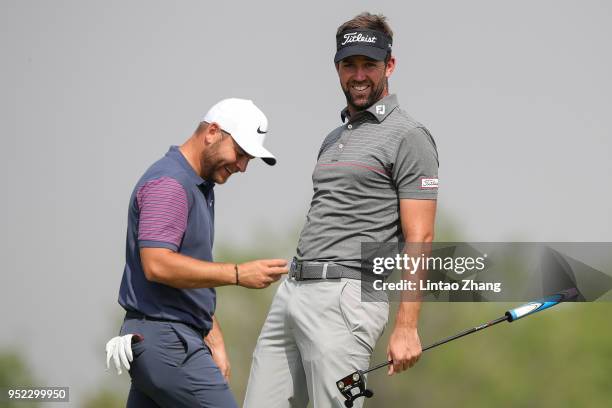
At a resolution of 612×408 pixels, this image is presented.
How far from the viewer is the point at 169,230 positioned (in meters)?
4.30

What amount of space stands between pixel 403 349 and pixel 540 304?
33.4 inches

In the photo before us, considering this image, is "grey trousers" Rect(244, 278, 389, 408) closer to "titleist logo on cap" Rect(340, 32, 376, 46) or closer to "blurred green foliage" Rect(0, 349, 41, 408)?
"titleist logo on cap" Rect(340, 32, 376, 46)

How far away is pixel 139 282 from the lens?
449cm

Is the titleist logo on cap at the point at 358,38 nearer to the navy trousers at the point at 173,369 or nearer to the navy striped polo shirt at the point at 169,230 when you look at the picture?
the navy striped polo shirt at the point at 169,230

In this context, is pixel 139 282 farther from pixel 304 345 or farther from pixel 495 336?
pixel 495 336

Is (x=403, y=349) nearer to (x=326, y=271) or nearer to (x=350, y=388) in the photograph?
(x=350, y=388)

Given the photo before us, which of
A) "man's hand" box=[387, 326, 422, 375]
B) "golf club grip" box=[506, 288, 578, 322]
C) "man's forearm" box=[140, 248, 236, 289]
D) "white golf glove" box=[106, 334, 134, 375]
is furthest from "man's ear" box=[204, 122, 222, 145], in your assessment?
"golf club grip" box=[506, 288, 578, 322]

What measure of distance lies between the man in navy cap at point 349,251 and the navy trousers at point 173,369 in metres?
0.50

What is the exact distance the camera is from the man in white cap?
4.30 m

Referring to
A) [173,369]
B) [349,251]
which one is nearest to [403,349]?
[349,251]

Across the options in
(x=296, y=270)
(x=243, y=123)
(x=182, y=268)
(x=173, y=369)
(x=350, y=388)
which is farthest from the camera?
(x=296, y=270)

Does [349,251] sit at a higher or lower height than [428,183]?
lower

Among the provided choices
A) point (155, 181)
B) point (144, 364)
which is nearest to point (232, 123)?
point (155, 181)

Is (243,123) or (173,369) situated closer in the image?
(173,369)
